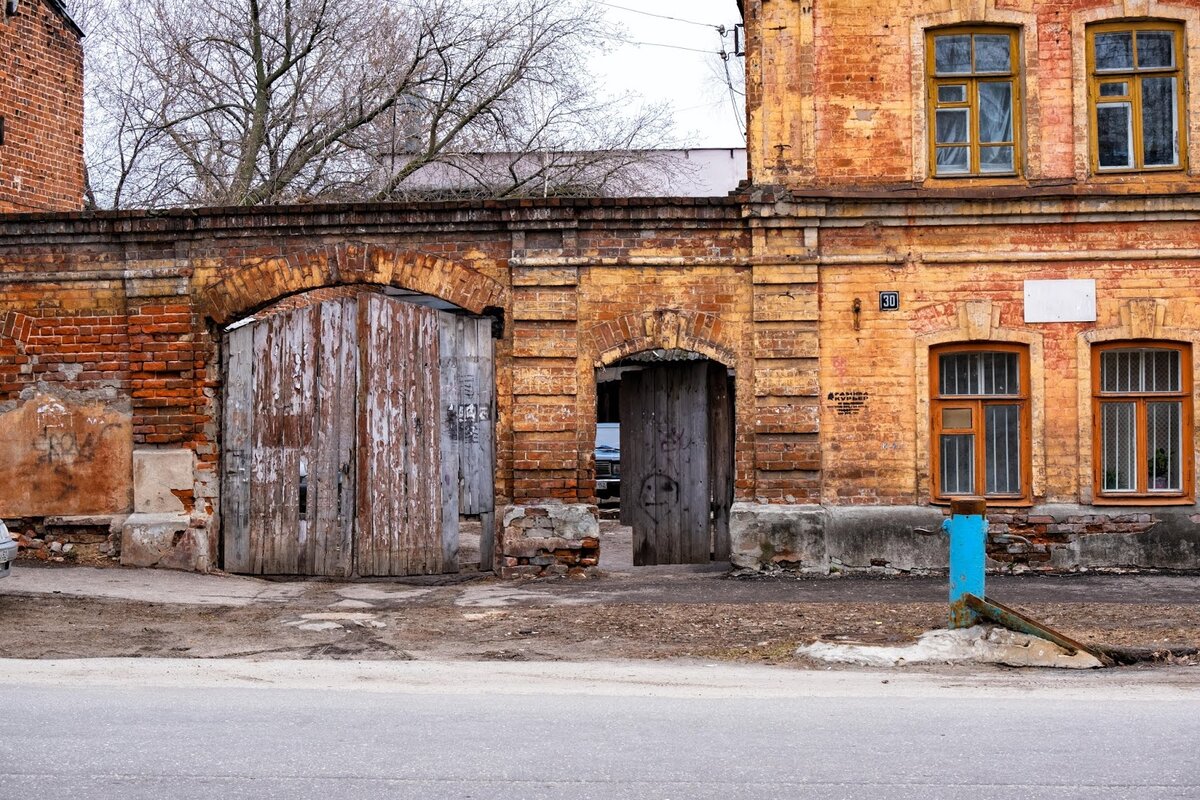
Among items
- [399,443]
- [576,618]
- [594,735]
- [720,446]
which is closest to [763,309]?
[720,446]

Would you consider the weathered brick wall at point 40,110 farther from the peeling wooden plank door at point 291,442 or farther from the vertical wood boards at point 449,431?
the vertical wood boards at point 449,431

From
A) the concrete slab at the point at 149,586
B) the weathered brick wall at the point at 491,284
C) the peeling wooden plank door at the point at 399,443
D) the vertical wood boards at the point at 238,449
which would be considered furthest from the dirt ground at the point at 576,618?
the weathered brick wall at the point at 491,284

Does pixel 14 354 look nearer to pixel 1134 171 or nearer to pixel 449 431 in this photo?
pixel 449 431

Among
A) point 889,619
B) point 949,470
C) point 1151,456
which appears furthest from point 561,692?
point 1151,456

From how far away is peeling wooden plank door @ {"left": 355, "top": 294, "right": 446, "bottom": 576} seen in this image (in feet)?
42.6

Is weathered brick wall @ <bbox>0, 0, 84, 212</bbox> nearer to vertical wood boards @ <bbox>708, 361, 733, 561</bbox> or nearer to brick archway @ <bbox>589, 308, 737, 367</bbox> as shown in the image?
brick archway @ <bbox>589, 308, 737, 367</bbox>

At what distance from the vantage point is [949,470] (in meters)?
13.1

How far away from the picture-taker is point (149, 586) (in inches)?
474

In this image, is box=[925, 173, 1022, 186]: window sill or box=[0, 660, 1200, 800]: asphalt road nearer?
box=[0, 660, 1200, 800]: asphalt road

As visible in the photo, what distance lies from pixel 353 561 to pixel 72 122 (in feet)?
27.8

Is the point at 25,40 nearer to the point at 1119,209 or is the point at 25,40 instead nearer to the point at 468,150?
the point at 468,150

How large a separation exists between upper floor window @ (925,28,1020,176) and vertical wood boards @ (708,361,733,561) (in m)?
3.05

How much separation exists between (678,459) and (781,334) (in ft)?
6.13

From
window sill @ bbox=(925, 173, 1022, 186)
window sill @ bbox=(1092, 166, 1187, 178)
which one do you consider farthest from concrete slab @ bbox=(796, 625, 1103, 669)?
window sill @ bbox=(1092, 166, 1187, 178)
